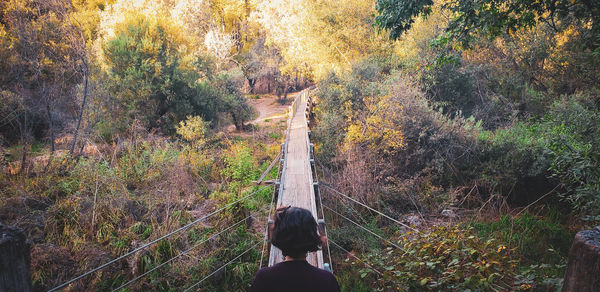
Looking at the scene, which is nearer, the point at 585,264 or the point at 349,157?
the point at 585,264

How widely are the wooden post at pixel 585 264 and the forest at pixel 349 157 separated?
932 millimetres

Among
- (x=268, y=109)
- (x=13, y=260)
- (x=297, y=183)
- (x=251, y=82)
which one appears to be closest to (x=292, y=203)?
(x=297, y=183)

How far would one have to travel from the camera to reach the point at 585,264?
1397 millimetres

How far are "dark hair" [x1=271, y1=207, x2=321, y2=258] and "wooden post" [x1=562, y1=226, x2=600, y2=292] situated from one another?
1248 millimetres

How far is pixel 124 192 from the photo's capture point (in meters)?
7.64

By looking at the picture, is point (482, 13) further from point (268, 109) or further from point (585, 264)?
point (268, 109)

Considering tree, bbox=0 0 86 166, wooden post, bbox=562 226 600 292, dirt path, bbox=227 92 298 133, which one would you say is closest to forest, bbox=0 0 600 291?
tree, bbox=0 0 86 166

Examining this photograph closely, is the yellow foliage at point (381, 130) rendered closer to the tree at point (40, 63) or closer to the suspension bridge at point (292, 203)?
the suspension bridge at point (292, 203)

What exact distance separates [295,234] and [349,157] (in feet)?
24.3

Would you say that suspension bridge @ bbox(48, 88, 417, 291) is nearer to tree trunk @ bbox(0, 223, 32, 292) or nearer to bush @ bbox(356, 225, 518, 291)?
bush @ bbox(356, 225, 518, 291)

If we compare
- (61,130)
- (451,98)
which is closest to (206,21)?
(61,130)

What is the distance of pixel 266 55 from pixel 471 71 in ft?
71.7

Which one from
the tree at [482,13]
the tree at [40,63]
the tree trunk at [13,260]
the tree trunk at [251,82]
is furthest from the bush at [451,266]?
the tree trunk at [251,82]

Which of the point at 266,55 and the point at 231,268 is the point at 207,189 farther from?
the point at 266,55
